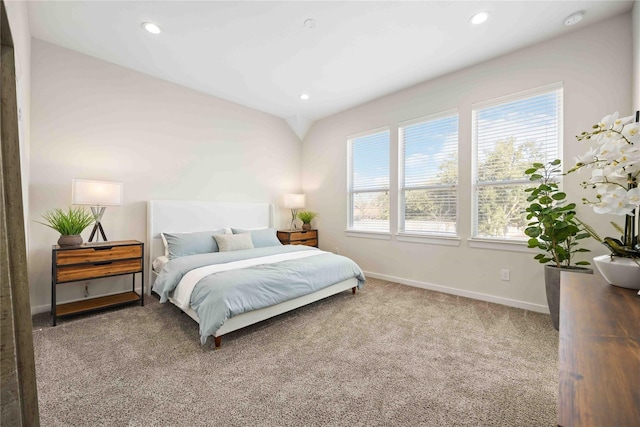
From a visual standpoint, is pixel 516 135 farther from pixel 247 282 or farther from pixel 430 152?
pixel 247 282

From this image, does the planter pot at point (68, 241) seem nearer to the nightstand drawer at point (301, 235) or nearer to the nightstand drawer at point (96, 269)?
the nightstand drawer at point (96, 269)

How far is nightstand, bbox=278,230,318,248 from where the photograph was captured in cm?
473

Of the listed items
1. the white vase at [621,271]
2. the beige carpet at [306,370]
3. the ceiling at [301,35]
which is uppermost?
the ceiling at [301,35]

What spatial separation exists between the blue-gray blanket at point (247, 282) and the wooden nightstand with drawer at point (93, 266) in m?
0.44

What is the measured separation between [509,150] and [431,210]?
111 centimetres

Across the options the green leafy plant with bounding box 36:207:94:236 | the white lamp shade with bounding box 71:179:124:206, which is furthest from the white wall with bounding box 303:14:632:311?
the green leafy plant with bounding box 36:207:94:236

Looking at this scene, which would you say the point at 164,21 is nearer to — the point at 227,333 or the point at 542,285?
the point at 227,333

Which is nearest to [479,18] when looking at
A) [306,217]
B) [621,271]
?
[621,271]

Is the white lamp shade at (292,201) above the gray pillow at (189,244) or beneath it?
above

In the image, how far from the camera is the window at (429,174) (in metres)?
3.57

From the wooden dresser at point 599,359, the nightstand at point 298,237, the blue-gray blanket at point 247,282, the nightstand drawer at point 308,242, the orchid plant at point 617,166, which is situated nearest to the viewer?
the wooden dresser at point 599,359

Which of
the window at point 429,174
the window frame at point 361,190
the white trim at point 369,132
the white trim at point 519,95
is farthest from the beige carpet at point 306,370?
the white trim at point 369,132

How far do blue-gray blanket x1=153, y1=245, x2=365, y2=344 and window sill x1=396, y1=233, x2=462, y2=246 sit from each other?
3.17 feet

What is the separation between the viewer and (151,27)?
265 centimetres
